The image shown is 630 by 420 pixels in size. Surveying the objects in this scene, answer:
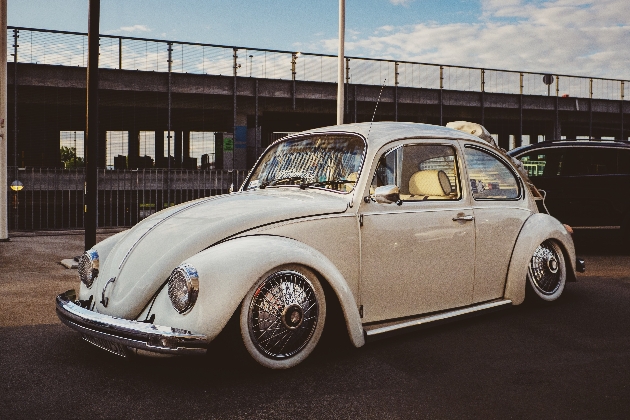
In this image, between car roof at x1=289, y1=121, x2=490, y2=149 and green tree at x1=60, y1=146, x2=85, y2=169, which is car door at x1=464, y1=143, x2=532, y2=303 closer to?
car roof at x1=289, y1=121, x2=490, y2=149

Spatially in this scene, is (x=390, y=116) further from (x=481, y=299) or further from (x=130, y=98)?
(x=481, y=299)

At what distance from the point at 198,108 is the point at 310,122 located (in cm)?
794

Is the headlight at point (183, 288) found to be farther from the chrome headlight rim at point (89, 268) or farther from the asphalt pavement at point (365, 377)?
the chrome headlight rim at point (89, 268)

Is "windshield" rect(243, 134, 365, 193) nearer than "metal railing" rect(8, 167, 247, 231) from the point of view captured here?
Yes

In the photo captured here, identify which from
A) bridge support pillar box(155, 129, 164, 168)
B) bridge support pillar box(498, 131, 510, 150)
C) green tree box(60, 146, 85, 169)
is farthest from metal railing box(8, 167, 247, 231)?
bridge support pillar box(498, 131, 510, 150)

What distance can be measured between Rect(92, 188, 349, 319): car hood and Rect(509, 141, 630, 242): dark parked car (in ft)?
20.1

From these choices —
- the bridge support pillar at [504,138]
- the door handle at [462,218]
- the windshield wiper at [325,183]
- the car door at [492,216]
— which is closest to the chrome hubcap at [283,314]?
the windshield wiper at [325,183]

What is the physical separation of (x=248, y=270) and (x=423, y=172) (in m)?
1.99

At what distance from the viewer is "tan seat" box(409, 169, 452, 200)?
482 centimetres

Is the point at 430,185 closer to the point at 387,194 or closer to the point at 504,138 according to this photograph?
the point at 387,194

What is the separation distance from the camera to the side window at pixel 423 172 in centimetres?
470

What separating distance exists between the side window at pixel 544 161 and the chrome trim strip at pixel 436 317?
4923mm

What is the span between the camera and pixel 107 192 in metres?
19.3

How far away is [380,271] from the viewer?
4.29 meters
